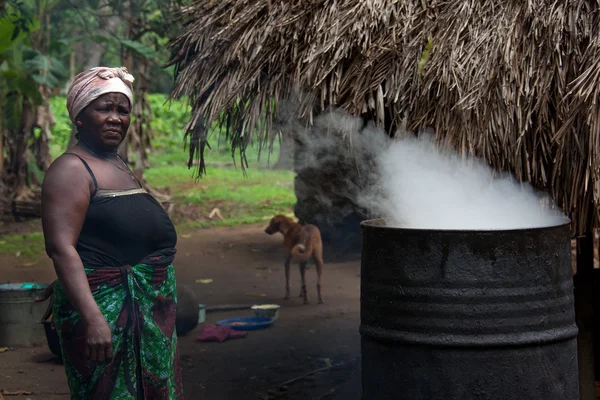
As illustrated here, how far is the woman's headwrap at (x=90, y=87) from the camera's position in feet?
9.49

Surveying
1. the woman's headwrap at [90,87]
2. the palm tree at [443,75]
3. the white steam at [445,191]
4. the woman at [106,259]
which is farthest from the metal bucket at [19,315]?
the woman's headwrap at [90,87]

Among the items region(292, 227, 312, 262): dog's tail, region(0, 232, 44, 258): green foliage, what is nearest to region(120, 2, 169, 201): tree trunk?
region(0, 232, 44, 258): green foliage

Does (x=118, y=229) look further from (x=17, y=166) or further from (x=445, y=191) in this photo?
(x=17, y=166)

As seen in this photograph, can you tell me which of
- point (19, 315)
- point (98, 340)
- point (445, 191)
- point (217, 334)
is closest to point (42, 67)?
point (19, 315)

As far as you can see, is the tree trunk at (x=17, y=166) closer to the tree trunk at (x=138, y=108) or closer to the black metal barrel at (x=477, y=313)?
the tree trunk at (x=138, y=108)

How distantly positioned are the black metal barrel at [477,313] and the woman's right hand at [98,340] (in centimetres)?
120

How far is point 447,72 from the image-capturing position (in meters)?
3.77

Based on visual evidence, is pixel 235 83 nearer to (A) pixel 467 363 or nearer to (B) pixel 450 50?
(B) pixel 450 50

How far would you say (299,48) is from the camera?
429 centimetres

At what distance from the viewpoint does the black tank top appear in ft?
9.33

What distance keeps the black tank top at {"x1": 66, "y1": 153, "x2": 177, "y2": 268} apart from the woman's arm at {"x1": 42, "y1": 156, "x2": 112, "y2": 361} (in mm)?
65

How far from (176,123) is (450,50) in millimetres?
18766

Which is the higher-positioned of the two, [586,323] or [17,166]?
[17,166]

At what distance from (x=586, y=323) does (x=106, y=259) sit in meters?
2.78
